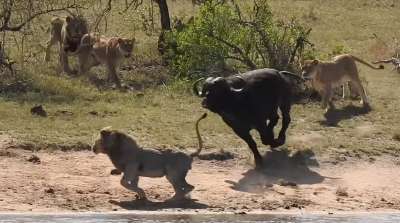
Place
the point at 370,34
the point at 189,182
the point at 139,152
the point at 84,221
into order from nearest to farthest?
the point at 84,221, the point at 139,152, the point at 189,182, the point at 370,34

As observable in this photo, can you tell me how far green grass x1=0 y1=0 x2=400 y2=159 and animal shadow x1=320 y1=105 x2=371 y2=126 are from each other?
0.12m

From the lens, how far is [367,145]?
1457 cm

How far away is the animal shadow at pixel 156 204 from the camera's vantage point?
11.4 metres

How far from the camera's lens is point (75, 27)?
20.6 m

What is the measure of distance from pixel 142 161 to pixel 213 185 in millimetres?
1177

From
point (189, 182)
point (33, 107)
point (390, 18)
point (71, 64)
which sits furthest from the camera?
point (390, 18)

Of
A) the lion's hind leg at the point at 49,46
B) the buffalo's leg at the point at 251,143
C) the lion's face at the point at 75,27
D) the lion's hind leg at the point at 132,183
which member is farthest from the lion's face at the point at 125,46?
the lion's hind leg at the point at 132,183

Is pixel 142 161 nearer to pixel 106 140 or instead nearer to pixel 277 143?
pixel 106 140

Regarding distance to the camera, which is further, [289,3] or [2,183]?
[289,3]

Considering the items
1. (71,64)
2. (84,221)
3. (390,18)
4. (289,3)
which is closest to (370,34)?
(390,18)

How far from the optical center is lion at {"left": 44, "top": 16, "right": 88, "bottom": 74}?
19.9 meters

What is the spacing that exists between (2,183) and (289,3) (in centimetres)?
1773

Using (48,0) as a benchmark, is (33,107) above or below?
below

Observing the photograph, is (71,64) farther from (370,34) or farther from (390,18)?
(390,18)
